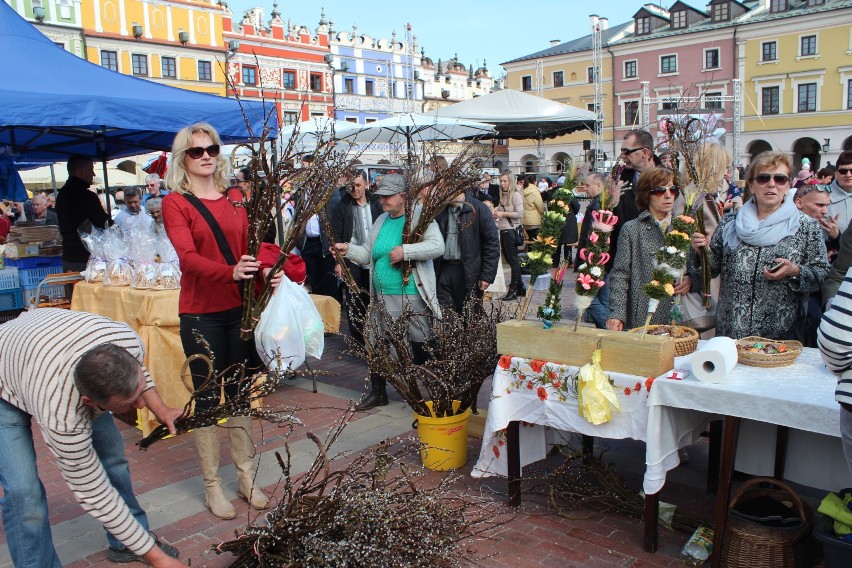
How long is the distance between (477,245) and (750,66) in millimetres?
39971

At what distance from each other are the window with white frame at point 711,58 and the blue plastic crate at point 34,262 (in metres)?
40.9

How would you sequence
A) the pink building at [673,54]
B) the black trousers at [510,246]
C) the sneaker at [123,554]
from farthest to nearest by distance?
the pink building at [673,54] → the black trousers at [510,246] → the sneaker at [123,554]

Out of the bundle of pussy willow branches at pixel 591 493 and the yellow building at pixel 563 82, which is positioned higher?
the yellow building at pixel 563 82

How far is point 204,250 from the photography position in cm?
332

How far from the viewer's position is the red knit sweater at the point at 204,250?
3186mm

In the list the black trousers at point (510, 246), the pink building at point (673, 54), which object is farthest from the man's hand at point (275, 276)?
the pink building at point (673, 54)

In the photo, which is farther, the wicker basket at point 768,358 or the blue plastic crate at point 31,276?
the blue plastic crate at point 31,276

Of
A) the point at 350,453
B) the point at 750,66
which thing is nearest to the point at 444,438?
the point at 350,453

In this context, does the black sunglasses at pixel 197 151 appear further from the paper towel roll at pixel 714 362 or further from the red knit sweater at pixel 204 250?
the paper towel roll at pixel 714 362

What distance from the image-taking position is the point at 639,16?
43.3 metres

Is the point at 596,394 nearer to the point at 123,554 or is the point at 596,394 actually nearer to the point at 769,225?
the point at 769,225

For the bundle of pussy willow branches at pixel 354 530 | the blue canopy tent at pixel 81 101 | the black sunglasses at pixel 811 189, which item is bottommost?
the bundle of pussy willow branches at pixel 354 530

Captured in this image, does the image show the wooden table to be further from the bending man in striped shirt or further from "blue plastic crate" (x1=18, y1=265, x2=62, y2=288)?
"blue plastic crate" (x1=18, y1=265, x2=62, y2=288)

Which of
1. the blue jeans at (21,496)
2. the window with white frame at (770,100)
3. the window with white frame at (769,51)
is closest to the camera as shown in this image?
the blue jeans at (21,496)
